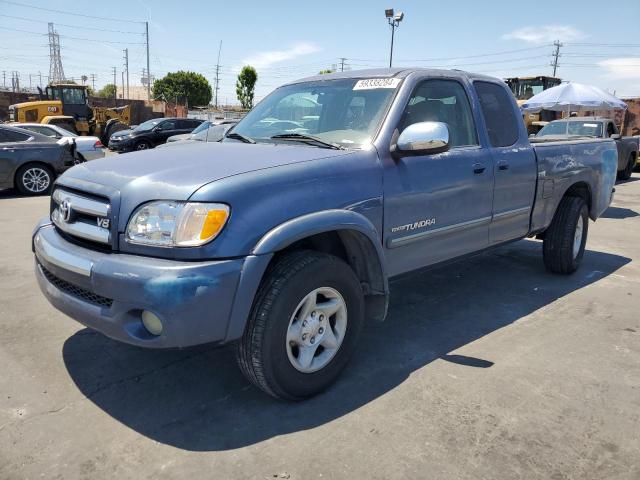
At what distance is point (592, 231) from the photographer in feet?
26.7

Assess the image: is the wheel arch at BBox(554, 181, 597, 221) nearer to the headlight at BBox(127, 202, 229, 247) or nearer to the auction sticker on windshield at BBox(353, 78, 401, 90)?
the auction sticker on windshield at BBox(353, 78, 401, 90)

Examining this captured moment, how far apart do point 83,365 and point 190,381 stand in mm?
742

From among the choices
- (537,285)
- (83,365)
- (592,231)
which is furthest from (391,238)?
(592,231)

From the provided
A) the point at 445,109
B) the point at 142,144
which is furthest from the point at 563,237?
the point at 142,144

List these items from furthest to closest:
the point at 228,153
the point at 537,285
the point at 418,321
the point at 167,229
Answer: the point at 537,285 → the point at 418,321 → the point at 228,153 → the point at 167,229

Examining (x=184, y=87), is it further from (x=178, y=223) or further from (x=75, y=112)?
(x=178, y=223)

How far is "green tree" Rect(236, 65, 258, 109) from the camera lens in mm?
60344

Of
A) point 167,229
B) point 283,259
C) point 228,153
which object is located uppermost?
point 228,153

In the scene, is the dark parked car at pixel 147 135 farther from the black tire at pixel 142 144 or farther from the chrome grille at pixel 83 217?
the chrome grille at pixel 83 217

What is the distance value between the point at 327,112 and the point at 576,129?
11312mm

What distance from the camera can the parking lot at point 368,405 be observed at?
244cm

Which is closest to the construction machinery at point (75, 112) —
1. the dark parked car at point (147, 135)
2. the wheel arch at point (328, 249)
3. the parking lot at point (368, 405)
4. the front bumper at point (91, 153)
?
the dark parked car at point (147, 135)

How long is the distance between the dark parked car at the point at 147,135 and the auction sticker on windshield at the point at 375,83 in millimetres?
17518

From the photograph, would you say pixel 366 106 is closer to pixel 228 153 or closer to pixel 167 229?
pixel 228 153
